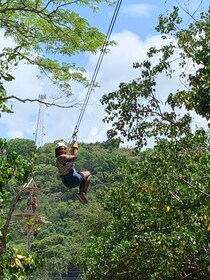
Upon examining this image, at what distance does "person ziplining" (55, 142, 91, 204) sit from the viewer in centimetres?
582

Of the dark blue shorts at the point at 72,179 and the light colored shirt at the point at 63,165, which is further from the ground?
the light colored shirt at the point at 63,165

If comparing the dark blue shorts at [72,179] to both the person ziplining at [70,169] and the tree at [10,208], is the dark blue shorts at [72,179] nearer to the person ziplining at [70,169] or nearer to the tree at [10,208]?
the person ziplining at [70,169]

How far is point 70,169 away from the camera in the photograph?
19.4 ft

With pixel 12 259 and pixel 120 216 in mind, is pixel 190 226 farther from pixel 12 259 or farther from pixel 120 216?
pixel 12 259

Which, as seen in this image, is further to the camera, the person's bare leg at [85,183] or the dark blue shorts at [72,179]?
the person's bare leg at [85,183]

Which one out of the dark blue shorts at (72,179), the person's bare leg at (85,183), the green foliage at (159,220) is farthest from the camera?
the green foliage at (159,220)

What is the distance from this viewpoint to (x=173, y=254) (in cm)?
945

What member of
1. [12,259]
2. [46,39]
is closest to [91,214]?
[46,39]

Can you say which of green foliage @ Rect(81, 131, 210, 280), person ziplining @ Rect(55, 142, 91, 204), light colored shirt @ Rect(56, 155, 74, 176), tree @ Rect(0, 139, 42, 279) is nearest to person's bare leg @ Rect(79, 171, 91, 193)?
person ziplining @ Rect(55, 142, 91, 204)

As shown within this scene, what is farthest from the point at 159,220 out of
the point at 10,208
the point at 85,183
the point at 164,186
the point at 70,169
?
the point at 10,208

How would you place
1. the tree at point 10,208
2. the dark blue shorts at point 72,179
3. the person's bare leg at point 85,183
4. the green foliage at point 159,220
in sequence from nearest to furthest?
1. the tree at point 10,208
2. the dark blue shorts at point 72,179
3. the person's bare leg at point 85,183
4. the green foliage at point 159,220

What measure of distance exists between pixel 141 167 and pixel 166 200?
1004 mm

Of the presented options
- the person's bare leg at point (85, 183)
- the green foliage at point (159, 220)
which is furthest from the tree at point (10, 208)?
the green foliage at point (159, 220)

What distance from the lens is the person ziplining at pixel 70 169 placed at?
5.82m
